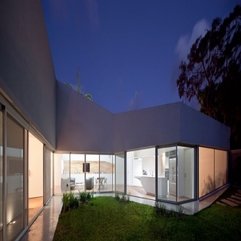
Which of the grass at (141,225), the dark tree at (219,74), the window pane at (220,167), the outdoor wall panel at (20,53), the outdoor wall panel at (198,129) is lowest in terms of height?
the grass at (141,225)

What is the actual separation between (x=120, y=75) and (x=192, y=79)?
90.2m

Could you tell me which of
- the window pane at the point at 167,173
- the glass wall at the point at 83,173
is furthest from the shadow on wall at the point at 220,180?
the glass wall at the point at 83,173

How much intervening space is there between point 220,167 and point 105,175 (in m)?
6.62

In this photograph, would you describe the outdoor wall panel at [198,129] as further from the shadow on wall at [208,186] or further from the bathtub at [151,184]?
the bathtub at [151,184]

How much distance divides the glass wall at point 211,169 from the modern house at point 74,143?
1.9 inches

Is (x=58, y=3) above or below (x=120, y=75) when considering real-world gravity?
above

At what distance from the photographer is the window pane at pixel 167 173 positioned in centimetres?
1203

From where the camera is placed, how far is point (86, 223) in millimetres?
8438

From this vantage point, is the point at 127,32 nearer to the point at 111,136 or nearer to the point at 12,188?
the point at 111,136

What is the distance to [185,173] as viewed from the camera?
12.4 metres

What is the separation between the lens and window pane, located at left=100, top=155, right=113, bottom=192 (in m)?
16.5

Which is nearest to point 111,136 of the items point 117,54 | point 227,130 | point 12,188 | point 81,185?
point 81,185

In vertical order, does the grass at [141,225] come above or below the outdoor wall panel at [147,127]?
below

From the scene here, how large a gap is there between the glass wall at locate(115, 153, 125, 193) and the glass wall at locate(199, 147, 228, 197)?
4.26 metres
